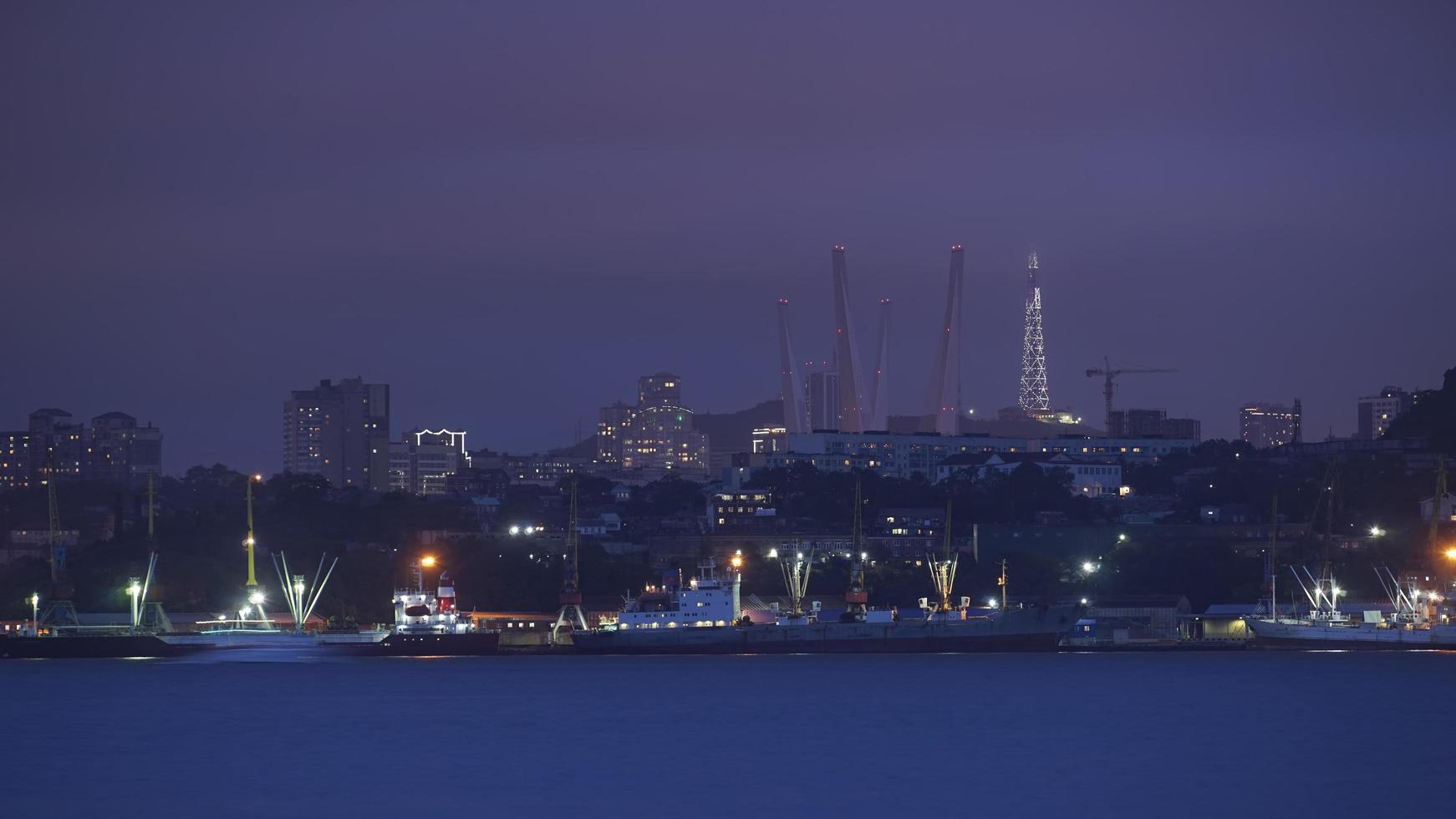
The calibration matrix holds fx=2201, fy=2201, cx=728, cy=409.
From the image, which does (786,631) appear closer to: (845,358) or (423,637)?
(423,637)

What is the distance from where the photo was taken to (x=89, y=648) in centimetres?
5247

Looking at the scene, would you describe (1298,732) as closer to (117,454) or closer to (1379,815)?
(1379,815)

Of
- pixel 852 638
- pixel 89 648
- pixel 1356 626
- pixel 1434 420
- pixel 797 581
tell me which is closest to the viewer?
pixel 89 648

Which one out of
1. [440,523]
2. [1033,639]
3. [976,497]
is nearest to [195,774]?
[1033,639]

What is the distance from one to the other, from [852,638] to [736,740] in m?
19.6

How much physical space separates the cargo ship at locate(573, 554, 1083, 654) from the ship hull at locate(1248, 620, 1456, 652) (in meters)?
5.51

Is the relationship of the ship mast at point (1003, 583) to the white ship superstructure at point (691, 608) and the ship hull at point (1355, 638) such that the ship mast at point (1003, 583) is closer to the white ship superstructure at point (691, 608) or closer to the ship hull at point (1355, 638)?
the ship hull at point (1355, 638)

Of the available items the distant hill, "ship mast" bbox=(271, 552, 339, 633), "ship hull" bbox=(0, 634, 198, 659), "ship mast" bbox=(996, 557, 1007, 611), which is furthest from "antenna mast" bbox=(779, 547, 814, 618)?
the distant hill

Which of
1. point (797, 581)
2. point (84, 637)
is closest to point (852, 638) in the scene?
point (797, 581)

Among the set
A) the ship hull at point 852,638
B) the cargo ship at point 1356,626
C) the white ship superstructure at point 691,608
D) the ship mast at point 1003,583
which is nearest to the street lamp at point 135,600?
the ship hull at point 852,638

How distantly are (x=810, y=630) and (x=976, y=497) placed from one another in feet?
106

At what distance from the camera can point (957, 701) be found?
128 ft

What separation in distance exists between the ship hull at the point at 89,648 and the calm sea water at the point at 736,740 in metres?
4.42

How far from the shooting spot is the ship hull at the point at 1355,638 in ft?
174
